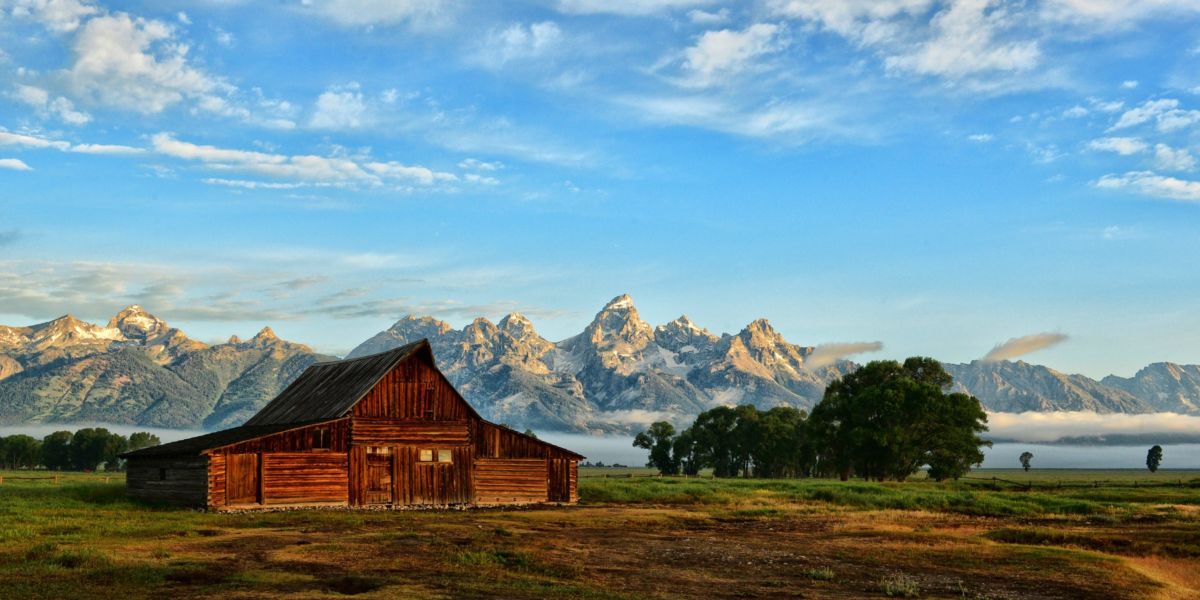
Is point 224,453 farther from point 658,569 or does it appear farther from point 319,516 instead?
point 658,569

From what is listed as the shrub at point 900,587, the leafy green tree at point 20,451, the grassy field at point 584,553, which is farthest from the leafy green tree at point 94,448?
the shrub at point 900,587

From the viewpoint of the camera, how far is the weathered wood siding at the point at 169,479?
160ft

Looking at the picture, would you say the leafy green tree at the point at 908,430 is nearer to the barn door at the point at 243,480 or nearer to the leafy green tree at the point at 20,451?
the barn door at the point at 243,480

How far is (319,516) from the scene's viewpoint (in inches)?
1785

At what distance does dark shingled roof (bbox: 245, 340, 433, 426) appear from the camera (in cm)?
5497

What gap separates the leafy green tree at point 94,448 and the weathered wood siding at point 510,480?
118 m

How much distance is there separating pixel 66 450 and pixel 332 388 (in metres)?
124

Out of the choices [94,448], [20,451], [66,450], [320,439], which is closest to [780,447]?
[320,439]

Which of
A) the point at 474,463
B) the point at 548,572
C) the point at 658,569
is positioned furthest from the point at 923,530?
the point at 474,463

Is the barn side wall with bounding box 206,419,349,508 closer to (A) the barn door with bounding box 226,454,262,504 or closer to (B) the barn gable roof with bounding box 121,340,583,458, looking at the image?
(A) the barn door with bounding box 226,454,262,504

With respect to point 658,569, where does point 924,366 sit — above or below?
above

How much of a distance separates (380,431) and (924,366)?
2652 inches

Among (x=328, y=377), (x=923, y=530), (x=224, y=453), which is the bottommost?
(x=923, y=530)

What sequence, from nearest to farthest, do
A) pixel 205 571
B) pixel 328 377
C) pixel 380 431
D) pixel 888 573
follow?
pixel 205 571 → pixel 888 573 → pixel 380 431 → pixel 328 377
